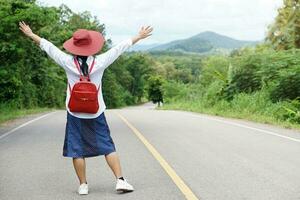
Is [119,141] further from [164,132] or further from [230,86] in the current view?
[230,86]

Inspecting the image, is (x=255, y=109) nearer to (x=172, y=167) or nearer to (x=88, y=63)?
(x=172, y=167)

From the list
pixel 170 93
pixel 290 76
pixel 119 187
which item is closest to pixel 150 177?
pixel 119 187

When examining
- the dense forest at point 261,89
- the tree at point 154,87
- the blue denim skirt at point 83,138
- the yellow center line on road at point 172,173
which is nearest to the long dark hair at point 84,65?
the blue denim skirt at point 83,138

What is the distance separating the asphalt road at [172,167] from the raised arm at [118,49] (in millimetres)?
1623

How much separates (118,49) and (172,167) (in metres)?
2.73

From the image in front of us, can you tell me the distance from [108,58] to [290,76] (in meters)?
15.7

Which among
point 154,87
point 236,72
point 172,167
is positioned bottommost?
point 154,87

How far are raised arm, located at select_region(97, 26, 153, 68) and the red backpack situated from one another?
35 cm

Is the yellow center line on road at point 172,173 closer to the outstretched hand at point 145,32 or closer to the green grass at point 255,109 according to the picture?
the outstretched hand at point 145,32

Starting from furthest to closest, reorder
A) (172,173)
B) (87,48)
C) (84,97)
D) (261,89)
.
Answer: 1. (261,89)
2. (172,173)
3. (87,48)
4. (84,97)

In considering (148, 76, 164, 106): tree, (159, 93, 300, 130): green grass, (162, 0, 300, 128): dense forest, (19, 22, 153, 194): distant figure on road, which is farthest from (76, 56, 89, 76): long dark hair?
(148, 76, 164, 106): tree

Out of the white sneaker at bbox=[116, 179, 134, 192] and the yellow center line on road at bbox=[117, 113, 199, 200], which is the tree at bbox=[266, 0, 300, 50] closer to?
the yellow center line on road at bbox=[117, 113, 199, 200]

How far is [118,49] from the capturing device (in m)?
7.12

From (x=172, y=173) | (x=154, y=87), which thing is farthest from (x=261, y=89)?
(x=154, y=87)
